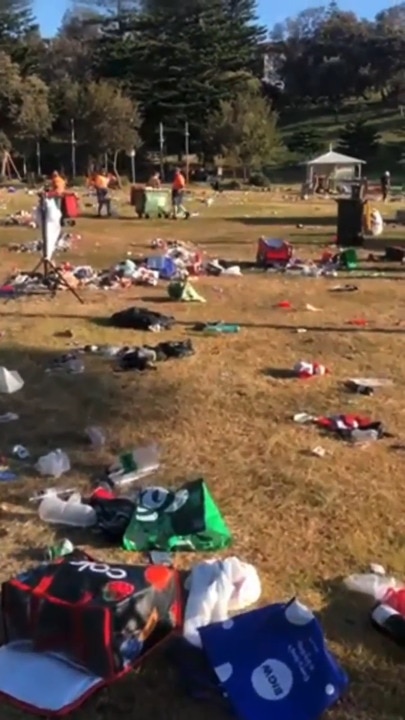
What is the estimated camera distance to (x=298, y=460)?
6230 millimetres

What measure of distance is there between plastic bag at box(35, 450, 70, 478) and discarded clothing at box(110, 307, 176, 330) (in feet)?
13.9

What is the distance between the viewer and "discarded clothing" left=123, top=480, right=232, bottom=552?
16.1 feet

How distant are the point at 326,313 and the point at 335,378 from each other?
10.6 feet

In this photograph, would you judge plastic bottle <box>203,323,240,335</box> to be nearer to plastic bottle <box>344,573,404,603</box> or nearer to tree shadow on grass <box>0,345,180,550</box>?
tree shadow on grass <box>0,345,180,550</box>

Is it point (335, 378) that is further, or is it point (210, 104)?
point (210, 104)

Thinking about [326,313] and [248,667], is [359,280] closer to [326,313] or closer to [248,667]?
[326,313]

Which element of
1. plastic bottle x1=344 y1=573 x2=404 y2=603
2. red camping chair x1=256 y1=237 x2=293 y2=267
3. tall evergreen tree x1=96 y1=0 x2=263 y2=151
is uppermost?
tall evergreen tree x1=96 y1=0 x2=263 y2=151

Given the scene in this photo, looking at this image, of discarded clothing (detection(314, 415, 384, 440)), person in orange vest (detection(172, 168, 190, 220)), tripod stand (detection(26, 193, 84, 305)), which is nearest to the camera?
discarded clothing (detection(314, 415, 384, 440))

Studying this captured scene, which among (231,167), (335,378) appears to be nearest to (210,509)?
(335,378)

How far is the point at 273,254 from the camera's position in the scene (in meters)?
15.5

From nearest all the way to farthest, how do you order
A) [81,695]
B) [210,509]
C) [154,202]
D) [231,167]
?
[81,695]
[210,509]
[154,202]
[231,167]

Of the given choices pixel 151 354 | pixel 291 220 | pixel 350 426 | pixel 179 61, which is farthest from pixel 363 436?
pixel 179 61

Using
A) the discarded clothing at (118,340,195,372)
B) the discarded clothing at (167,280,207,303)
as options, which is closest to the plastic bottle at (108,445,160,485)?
the discarded clothing at (118,340,195,372)

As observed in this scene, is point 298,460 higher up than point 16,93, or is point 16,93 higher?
point 16,93
